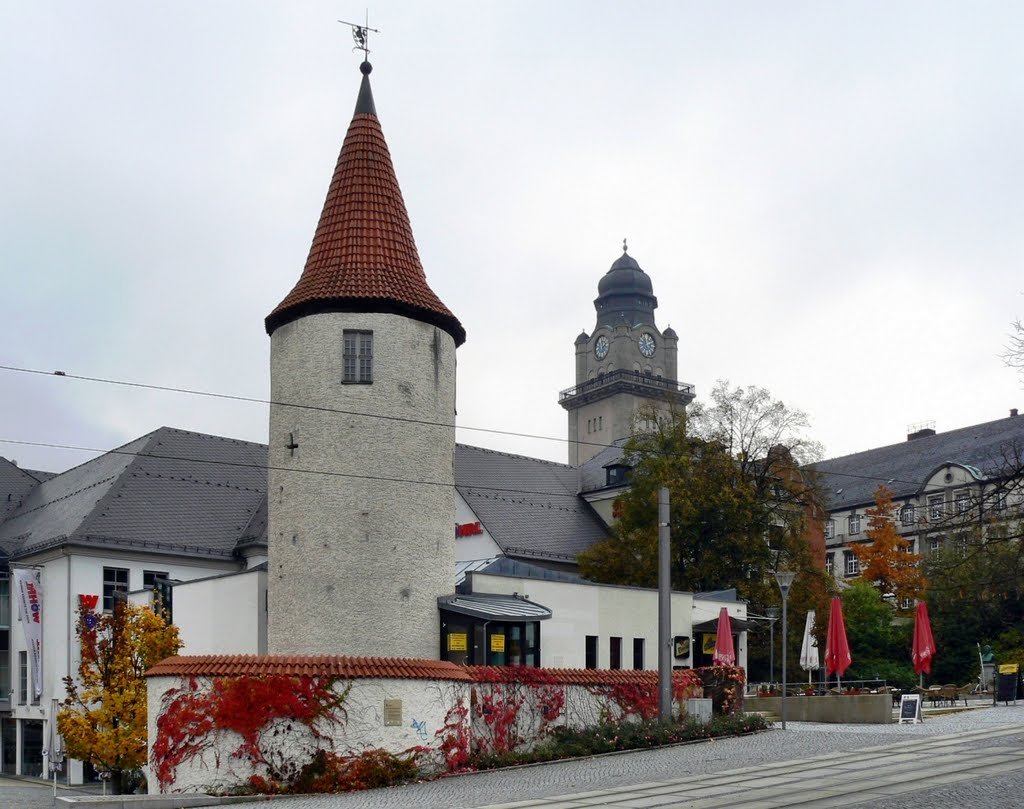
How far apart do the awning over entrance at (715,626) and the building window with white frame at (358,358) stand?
14.2 m

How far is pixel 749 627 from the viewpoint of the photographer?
42625 millimetres

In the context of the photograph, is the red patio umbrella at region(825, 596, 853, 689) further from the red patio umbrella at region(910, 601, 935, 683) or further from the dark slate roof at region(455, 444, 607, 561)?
the dark slate roof at region(455, 444, 607, 561)

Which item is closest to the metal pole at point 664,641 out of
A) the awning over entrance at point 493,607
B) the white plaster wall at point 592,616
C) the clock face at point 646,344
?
the awning over entrance at point 493,607

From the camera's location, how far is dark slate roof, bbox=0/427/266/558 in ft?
160

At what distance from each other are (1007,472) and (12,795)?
27.6 meters

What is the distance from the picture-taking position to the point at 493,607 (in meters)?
30.9

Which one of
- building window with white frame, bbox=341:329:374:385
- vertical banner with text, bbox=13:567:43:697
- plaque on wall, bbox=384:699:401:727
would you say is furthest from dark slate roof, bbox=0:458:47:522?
plaque on wall, bbox=384:699:401:727

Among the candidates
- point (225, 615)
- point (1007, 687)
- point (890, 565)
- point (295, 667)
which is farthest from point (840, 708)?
point (890, 565)

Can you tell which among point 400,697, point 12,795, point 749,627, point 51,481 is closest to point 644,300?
point 51,481

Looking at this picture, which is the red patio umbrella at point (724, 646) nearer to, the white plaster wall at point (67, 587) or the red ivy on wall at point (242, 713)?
the red ivy on wall at point (242, 713)

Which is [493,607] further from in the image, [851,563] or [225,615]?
[851,563]

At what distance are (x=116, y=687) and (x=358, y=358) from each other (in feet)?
38.5

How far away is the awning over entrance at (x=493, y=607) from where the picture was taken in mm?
29875

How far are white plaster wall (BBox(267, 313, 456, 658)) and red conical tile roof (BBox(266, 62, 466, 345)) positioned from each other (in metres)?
0.42
